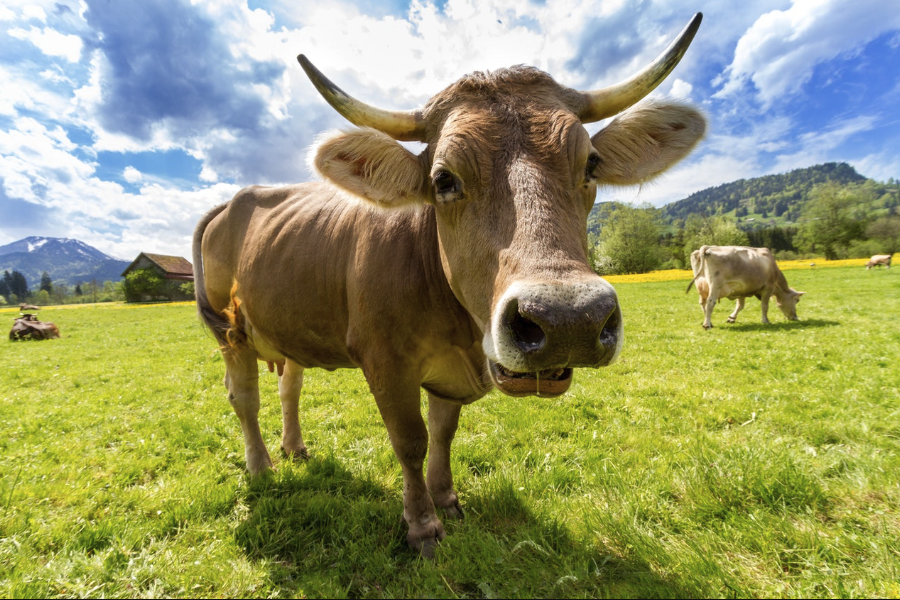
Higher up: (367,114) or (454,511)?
(367,114)

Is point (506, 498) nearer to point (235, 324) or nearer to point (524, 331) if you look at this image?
point (524, 331)

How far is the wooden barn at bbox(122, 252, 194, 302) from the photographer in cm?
6594

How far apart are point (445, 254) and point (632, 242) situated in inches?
2379

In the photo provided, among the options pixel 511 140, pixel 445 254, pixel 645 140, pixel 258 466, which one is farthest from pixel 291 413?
pixel 645 140

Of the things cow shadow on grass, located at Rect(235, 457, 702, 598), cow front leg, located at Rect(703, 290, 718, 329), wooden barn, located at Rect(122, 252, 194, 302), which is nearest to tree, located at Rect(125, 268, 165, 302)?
wooden barn, located at Rect(122, 252, 194, 302)

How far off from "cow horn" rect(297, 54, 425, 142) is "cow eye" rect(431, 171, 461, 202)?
1.83 feet

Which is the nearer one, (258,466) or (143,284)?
(258,466)

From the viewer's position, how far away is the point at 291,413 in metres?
4.36

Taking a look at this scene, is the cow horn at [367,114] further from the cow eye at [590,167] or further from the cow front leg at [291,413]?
the cow front leg at [291,413]

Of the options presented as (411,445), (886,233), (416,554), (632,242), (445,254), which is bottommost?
(416,554)

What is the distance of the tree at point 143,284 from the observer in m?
65.8

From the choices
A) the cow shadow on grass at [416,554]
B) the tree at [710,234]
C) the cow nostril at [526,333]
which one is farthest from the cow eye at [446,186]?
the tree at [710,234]

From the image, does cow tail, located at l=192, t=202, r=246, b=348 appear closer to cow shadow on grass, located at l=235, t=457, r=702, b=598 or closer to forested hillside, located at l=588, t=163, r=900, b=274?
cow shadow on grass, located at l=235, t=457, r=702, b=598

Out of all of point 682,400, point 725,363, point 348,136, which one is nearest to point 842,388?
point 725,363
